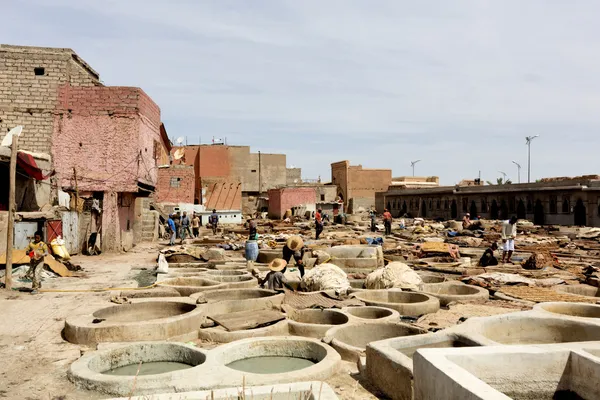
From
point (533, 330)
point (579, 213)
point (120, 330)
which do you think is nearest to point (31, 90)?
point (120, 330)

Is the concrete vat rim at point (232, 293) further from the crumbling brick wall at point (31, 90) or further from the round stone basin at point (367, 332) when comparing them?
the crumbling brick wall at point (31, 90)

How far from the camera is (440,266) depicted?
17328mm

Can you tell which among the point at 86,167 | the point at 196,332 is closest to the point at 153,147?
the point at 86,167

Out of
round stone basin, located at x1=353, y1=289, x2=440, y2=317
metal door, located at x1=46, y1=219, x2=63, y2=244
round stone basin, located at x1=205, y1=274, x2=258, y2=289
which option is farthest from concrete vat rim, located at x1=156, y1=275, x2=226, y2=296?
metal door, located at x1=46, y1=219, x2=63, y2=244

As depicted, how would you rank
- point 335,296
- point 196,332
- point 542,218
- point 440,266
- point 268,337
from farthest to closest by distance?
point 542,218 → point 440,266 → point 335,296 → point 196,332 → point 268,337

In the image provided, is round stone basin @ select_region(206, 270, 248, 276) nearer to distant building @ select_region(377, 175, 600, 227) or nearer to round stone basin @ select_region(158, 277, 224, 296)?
round stone basin @ select_region(158, 277, 224, 296)

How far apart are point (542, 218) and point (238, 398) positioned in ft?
132

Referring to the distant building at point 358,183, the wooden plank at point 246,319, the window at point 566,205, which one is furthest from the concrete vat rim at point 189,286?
the distant building at point 358,183

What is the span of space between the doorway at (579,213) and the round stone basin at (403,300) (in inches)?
1194

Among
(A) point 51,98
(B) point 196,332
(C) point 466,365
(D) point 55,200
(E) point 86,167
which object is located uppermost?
(A) point 51,98

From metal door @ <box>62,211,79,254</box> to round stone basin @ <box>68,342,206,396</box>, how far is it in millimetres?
10650

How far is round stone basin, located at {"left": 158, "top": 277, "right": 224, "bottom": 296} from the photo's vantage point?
1167cm

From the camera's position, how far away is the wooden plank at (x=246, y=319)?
8.86 metres

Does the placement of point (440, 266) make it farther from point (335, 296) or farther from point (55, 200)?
point (55, 200)
